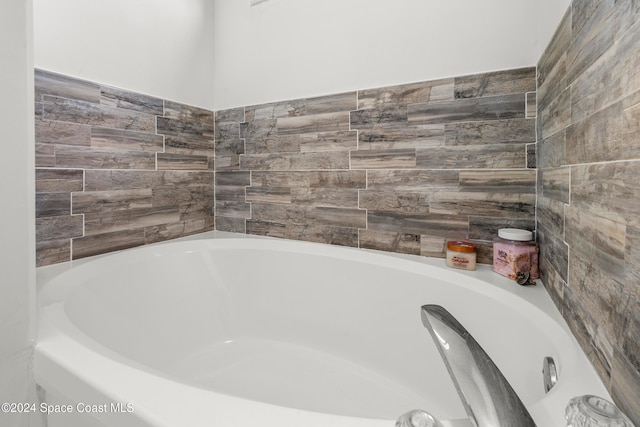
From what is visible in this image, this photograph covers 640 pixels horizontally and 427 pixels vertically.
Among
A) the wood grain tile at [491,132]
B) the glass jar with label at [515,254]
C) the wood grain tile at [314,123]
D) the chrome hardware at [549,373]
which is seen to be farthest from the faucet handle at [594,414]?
the wood grain tile at [314,123]

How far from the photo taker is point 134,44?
143 cm

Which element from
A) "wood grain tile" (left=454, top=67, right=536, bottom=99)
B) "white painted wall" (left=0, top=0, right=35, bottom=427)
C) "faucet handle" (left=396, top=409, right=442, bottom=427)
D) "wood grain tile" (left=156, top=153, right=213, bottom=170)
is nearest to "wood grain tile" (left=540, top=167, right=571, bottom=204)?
"wood grain tile" (left=454, top=67, right=536, bottom=99)

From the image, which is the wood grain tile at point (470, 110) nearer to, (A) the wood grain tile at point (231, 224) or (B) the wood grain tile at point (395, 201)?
(B) the wood grain tile at point (395, 201)

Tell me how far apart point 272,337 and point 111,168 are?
1.03 meters

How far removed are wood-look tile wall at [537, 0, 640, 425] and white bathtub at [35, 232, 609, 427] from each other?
2.6 inches

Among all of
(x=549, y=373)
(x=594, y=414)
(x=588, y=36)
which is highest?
(x=588, y=36)

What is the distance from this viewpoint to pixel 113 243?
139cm

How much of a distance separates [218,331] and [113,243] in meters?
0.62

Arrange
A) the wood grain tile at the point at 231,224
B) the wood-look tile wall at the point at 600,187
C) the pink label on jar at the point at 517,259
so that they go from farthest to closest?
the wood grain tile at the point at 231,224
the pink label on jar at the point at 517,259
the wood-look tile wall at the point at 600,187

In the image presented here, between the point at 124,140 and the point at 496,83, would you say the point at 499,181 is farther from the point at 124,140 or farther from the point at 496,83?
the point at 124,140

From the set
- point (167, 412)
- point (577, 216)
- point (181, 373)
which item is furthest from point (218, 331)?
point (577, 216)

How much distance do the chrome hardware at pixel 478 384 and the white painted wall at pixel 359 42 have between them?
0.91m

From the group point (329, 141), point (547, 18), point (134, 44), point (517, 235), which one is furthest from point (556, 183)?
point (134, 44)

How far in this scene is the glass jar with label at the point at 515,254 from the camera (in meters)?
1.01
